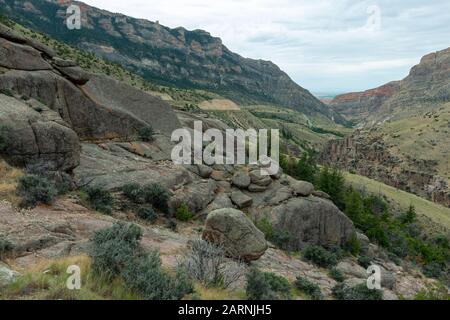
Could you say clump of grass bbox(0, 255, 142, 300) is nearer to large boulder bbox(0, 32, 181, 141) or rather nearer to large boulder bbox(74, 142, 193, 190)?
large boulder bbox(74, 142, 193, 190)

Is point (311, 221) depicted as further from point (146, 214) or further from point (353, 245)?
point (146, 214)

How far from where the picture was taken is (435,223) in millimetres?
61250

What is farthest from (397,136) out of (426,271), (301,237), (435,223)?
(301,237)

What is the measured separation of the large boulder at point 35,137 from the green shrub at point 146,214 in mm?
3975

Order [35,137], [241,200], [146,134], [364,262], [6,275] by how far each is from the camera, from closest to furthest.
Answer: [6,275] → [35,137] → [146,134] → [241,200] → [364,262]

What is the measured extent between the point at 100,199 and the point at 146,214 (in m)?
2.68

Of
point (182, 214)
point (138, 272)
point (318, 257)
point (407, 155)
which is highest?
point (138, 272)

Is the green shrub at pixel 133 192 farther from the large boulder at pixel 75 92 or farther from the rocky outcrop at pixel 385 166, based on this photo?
the rocky outcrop at pixel 385 166

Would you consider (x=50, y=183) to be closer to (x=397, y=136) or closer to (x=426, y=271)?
(x=426, y=271)

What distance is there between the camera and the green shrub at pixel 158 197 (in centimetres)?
2073

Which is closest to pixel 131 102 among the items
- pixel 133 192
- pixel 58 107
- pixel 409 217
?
pixel 58 107

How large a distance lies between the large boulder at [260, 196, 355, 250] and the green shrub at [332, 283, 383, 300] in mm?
11775

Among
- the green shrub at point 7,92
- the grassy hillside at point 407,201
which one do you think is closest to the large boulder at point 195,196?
the green shrub at point 7,92

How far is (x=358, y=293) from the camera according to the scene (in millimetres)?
13875
